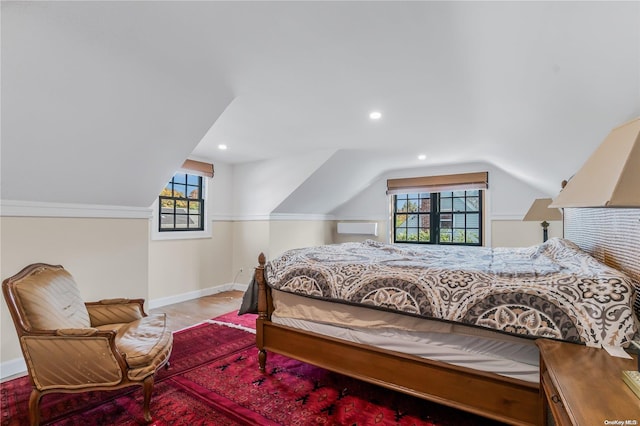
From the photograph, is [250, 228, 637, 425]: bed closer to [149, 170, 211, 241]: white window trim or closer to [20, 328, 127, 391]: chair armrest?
[20, 328, 127, 391]: chair armrest

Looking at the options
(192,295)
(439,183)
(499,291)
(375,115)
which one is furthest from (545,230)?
(192,295)

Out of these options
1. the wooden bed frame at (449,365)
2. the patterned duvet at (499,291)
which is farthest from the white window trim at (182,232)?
the patterned duvet at (499,291)

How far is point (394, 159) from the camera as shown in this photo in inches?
190

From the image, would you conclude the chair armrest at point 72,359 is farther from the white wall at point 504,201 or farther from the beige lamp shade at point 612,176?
the white wall at point 504,201

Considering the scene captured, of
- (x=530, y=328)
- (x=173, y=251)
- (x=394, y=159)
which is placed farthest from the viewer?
(x=394, y=159)

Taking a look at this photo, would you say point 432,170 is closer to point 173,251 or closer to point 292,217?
point 292,217

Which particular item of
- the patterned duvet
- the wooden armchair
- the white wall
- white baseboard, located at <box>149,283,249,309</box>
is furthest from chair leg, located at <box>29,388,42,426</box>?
the white wall

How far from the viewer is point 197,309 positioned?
402 centimetres

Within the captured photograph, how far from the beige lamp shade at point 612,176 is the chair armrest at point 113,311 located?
2754 millimetres

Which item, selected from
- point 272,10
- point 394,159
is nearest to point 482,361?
point 272,10

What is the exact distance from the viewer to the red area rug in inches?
71.7

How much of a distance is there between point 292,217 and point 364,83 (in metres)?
3.28

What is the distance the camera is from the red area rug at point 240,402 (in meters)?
1.82

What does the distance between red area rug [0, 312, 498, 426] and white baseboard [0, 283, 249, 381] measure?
15cm
